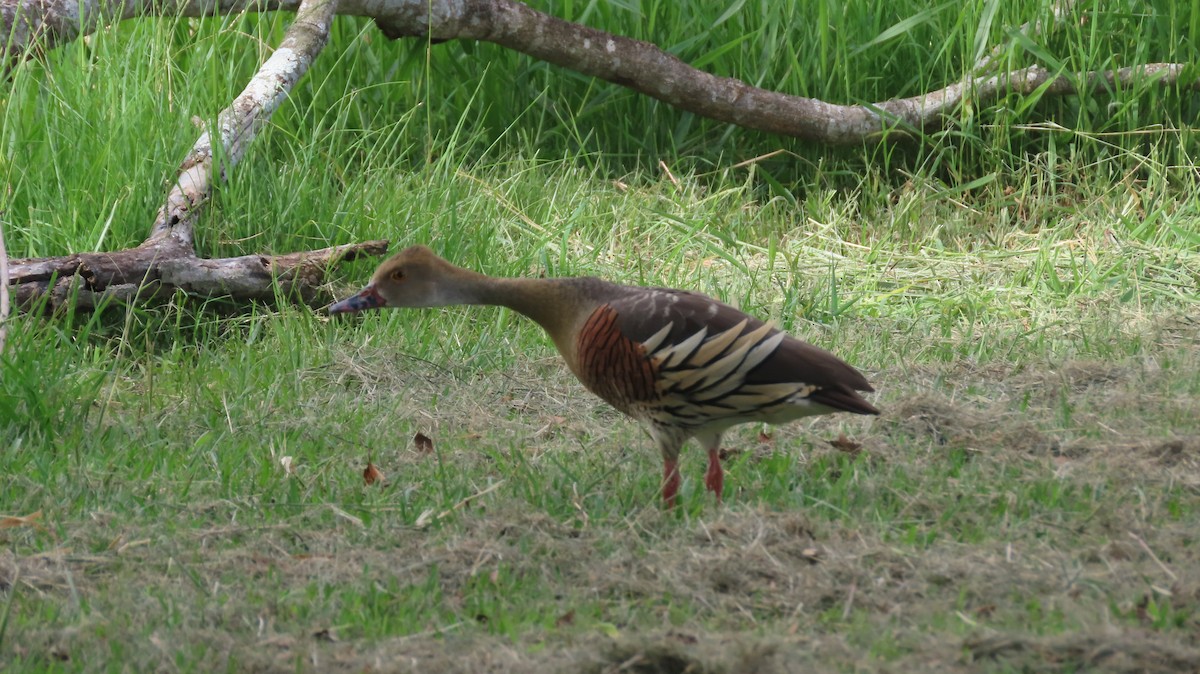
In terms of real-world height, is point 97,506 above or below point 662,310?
below

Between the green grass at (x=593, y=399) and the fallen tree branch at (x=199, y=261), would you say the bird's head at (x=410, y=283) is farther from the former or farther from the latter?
the fallen tree branch at (x=199, y=261)

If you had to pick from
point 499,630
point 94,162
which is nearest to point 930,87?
point 94,162

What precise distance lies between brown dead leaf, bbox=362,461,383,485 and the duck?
72 cm

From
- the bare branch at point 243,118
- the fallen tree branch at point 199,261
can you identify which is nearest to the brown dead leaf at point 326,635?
the fallen tree branch at point 199,261

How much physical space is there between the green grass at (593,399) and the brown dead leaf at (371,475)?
39 mm

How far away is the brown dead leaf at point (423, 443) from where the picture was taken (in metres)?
4.58

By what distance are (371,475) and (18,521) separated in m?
1.03

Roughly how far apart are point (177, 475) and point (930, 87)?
541 cm

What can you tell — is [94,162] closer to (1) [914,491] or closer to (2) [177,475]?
(2) [177,475]

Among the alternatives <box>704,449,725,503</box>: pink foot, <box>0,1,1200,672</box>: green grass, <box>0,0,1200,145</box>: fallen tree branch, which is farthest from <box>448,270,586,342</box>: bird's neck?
<box>0,0,1200,145</box>: fallen tree branch

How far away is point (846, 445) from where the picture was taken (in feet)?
14.5

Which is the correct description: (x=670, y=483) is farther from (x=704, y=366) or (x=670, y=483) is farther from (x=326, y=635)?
(x=326, y=635)

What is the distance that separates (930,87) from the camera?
26.3 ft

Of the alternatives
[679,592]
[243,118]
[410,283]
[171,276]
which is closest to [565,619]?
[679,592]
